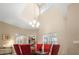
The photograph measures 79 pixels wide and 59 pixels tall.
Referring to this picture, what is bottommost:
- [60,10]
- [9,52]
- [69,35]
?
[9,52]

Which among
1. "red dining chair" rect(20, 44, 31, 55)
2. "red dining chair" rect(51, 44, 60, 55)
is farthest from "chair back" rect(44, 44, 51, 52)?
"red dining chair" rect(20, 44, 31, 55)

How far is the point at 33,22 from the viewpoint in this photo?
1.18 metres

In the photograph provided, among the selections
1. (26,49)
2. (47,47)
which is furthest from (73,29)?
(26,49)

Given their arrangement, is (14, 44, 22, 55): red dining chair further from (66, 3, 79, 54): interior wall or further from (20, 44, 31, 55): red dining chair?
(66, 3, 79, 54): interior wall

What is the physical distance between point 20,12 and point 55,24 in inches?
12.7

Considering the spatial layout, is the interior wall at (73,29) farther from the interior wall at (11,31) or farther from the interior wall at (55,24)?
the interior wall at (11,31)

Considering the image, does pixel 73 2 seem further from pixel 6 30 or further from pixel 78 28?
pixel 6 30

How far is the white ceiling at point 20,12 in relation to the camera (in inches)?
46.4

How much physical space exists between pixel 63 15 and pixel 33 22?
0.88 feet

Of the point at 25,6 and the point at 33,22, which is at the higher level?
the point at 25,6

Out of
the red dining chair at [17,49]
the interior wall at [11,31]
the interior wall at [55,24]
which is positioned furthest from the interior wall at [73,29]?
the red dining chair at [17,49]

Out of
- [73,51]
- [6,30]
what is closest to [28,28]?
[6,30]

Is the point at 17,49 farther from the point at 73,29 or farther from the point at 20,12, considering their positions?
the point at 73,29

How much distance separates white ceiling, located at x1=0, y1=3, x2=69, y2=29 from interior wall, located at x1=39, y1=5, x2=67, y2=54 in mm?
46
